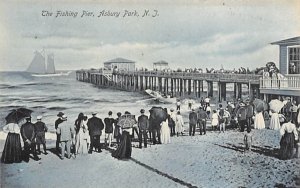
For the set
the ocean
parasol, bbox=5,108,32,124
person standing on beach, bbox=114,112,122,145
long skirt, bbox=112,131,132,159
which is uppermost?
the ocean

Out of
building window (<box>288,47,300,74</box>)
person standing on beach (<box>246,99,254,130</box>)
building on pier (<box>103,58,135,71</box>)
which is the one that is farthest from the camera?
person standing on beach (<box>246,99,254,130</box>)

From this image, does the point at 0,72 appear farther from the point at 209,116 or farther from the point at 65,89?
the point at 209,116

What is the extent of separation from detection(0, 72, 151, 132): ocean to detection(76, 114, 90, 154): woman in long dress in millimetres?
39

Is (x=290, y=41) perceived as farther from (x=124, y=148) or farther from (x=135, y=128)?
(x=124, y=148)

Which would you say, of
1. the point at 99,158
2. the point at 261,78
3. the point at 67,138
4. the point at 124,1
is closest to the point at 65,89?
the point at 67,138

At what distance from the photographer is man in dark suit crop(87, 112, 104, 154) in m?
2.45

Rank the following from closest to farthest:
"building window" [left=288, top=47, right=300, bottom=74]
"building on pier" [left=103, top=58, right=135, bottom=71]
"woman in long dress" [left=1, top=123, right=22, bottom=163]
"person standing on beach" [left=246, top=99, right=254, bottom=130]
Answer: "woman in long dress" [left=1, top=123, right=22, bottom=163], "building on pier" [left=103, top=58, right=135, bottom=71], "building window" [left=288, top=47, right=300, bottom=74], "person standing on beach" [left=246, top=99, right=254, bottom=130]

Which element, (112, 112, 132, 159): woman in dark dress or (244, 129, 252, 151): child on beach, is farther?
(244, 129, 252, 151): child on beach

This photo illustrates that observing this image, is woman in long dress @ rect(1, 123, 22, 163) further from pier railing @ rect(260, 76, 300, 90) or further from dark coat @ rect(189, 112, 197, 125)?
pier railing @ rect(260, 76, 300, 90)

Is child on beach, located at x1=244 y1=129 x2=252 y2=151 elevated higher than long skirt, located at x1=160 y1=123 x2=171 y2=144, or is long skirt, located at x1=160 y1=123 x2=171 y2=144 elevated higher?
long skirt, located at x1=160 y1=123 x2=171 y2=144

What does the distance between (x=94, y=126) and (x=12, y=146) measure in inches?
17.7

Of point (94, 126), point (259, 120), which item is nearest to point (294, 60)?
point (259, 120)

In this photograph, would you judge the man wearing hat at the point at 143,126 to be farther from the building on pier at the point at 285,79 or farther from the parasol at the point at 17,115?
the building on pier at the point at 285,79

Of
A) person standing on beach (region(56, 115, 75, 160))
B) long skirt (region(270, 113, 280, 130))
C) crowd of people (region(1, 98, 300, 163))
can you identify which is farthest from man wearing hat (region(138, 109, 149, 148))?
long skirt (region(270, 113, 280, 130))
